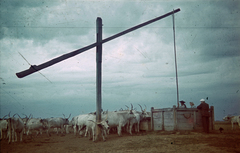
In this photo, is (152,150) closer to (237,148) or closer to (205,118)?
(237,148)

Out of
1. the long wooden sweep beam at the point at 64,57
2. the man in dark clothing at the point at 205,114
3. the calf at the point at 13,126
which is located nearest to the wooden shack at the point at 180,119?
the man in dark clothing at the point at 205,114

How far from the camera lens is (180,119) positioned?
47.9ft

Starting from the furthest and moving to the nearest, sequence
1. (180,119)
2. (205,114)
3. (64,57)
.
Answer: (180,119), (205,114), (64,57)

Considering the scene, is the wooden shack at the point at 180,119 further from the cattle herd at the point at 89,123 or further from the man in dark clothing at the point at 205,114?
the cattle herd at the point at 89,123

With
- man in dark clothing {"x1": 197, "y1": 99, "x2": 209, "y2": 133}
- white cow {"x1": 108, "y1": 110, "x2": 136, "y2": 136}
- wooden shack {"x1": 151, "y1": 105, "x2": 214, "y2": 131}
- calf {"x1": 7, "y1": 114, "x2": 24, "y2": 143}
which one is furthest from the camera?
white cow {"x1": 108, "y1": 110, "x2": 136, "y2": 136}

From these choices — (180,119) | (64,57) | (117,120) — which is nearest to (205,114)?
(180,119)

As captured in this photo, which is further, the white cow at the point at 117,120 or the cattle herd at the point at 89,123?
the white cow at the point at 117,120

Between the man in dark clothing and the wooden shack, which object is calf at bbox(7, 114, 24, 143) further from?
the man in dark clothing

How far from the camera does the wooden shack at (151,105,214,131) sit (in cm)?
1430

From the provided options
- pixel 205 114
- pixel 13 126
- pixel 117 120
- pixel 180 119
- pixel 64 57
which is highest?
pixel 64 57

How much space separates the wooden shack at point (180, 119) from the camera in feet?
46.9

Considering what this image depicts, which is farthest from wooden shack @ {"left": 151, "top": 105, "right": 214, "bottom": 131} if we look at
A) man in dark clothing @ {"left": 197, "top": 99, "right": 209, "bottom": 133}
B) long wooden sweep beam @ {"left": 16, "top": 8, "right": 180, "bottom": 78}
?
long wooden sweep beam @ {"left": 16, "top": 8, "right": 180, "bottom": 78}

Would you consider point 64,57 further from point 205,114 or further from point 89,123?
point 205,114

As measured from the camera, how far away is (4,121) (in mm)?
15812
